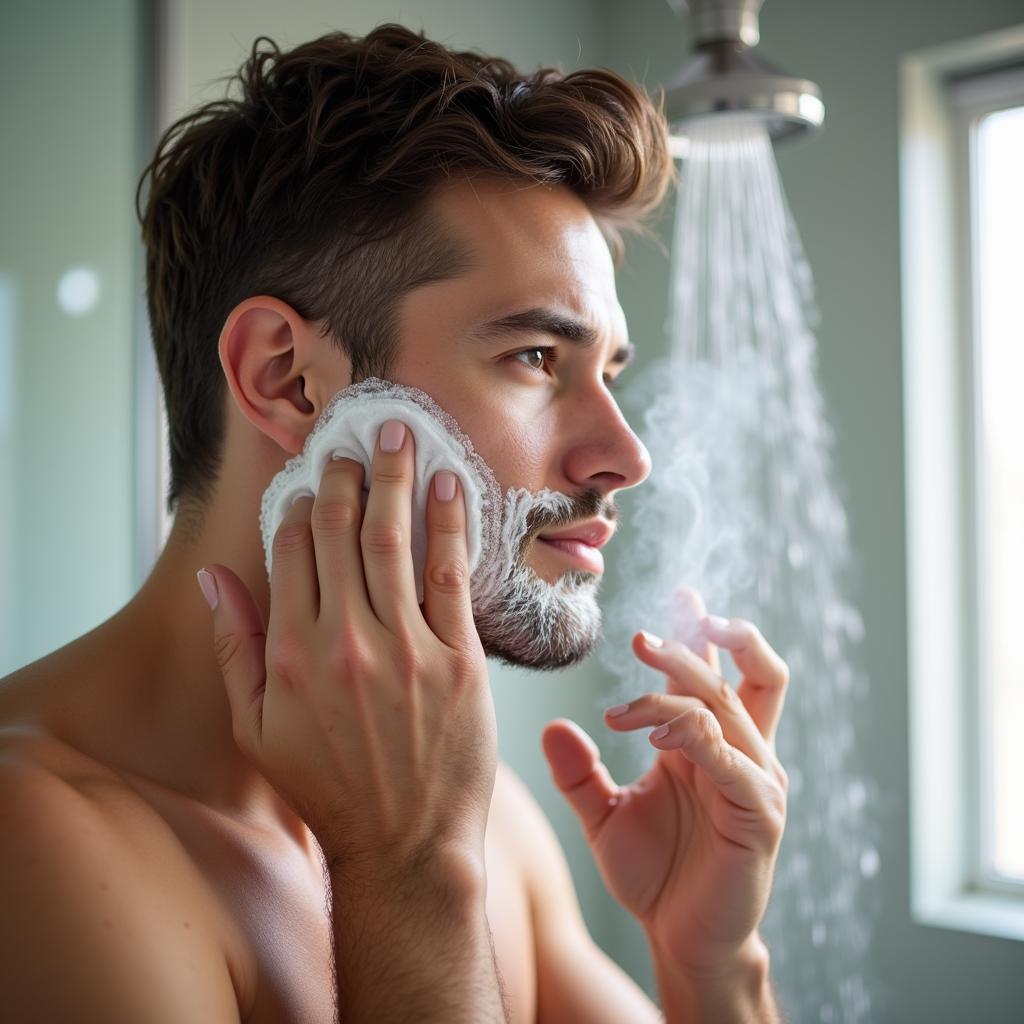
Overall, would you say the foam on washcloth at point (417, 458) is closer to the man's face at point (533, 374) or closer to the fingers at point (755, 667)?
the man's face at point (533, 374)

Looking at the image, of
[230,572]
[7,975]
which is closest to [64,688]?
[230,572]

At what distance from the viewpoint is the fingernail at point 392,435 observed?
0.88 metres

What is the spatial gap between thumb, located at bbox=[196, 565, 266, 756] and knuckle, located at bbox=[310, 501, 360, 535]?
10 cm

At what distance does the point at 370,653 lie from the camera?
0.82 m

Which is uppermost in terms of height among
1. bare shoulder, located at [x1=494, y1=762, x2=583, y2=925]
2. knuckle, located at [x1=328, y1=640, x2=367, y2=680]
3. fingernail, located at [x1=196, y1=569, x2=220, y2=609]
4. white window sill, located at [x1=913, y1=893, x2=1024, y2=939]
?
fingernail, located at [x1=196, y1=569, x2=220, y2=609]

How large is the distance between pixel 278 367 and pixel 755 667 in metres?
0.57

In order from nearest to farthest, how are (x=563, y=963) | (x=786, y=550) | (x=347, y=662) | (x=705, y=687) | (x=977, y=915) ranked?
(x=347, y=662) < (x=705, y=687) < (x=563, y=963) < (x=977, y=915) < (x=786, y=550)

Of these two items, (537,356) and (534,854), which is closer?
(537,356)

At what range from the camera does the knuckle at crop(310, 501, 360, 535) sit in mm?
849

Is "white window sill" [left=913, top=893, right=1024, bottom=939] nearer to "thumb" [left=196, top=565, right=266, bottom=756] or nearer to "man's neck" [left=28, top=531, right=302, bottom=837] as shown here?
"man's neck" [left=28, top=531, right=302, bottom=837]

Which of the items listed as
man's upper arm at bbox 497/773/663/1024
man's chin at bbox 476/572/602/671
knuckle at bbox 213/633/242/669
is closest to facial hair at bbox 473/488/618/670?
man's chin at bbox 476/572/602/671

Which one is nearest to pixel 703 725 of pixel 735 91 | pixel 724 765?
pixel 724 765

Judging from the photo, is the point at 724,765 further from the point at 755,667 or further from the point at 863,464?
the point at 863,464

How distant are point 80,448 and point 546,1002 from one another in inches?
32.0
